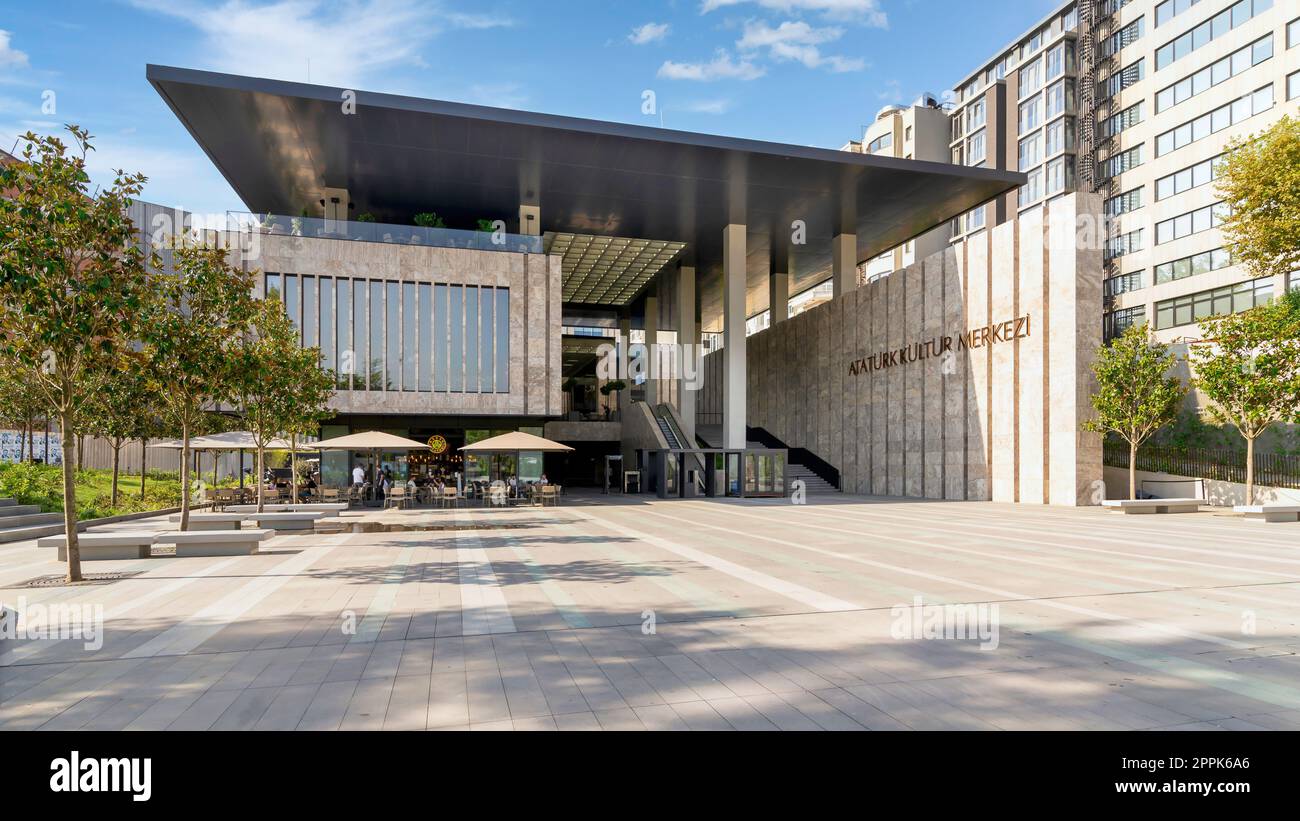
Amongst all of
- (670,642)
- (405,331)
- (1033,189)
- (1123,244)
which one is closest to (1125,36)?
(1033,189)

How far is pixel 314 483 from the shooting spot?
30016 millimetres

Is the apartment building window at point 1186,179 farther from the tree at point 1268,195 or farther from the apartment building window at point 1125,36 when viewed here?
the tree at point 1268,195

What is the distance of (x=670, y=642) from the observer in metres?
6.65

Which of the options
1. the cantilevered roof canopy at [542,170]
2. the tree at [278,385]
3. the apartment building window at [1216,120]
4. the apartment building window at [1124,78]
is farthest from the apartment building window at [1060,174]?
the tree at [278,385]

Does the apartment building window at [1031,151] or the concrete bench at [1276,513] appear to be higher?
the apartment building window at [1031,151]

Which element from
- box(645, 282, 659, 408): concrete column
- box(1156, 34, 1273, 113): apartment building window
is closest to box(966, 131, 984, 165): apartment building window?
box(1156, 34, 1273, 113): apartment building window

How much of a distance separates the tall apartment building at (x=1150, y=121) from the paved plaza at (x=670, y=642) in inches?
1527

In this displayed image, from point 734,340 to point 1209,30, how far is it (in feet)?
120

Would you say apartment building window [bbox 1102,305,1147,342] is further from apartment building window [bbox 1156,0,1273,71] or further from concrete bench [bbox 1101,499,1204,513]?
concrete bench [bbox 1101,499,1204,513]

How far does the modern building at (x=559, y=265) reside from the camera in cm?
2506

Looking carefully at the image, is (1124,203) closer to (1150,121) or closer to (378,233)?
(1150,121)
